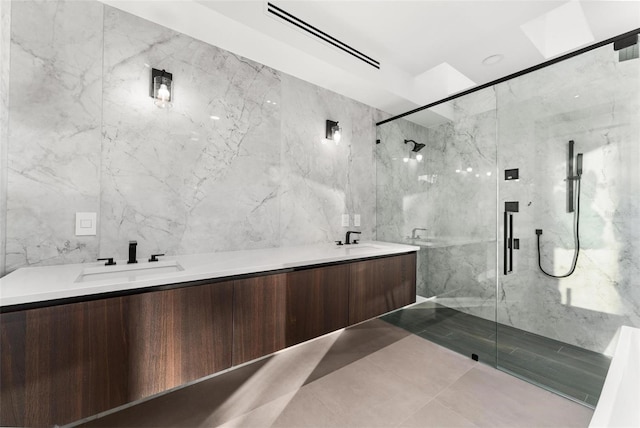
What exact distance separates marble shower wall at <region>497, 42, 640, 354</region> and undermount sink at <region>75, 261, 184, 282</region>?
255 centimetres

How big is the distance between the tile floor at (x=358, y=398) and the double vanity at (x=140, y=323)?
0.38 m

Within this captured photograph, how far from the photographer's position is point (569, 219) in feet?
6.34

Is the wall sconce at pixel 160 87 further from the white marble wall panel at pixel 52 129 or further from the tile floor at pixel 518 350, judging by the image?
the tile floor at pixel 518 350

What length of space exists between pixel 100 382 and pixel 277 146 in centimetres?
185

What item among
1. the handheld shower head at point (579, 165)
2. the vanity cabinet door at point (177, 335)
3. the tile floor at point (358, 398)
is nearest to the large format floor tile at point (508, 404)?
the tile floor at point (358, 398)

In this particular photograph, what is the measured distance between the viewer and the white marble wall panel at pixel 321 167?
2371 millimetres

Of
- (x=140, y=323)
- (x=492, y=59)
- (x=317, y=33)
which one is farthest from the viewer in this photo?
(x=492, y=59)

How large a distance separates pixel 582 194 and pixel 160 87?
9.87 ft

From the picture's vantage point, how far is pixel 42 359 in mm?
986

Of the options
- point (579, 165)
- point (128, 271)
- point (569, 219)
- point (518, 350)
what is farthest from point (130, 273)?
point (579, 165)

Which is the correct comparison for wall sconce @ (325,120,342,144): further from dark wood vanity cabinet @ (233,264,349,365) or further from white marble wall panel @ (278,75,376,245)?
dark wood vanity cabinet @ (233,264,349,365)

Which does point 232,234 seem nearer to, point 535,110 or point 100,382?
point 100,382

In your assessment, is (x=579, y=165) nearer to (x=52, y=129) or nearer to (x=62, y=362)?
(x=62, y=362)

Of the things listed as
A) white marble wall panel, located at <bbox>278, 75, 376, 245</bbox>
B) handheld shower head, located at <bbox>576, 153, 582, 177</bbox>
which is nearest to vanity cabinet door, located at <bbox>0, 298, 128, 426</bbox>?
white marble wall panel, located at <bbox>278, 75, 376, 245</bbox>
